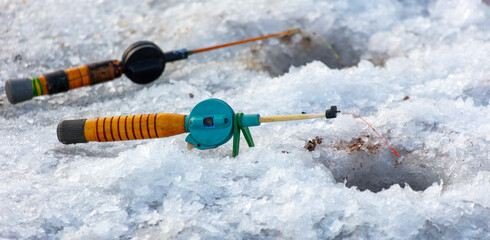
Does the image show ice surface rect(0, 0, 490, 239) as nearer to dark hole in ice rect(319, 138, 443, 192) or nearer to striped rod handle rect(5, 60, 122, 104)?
dark hole in ice rect(319, 138, 443, 192)

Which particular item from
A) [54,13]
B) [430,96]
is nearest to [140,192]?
[430,96]

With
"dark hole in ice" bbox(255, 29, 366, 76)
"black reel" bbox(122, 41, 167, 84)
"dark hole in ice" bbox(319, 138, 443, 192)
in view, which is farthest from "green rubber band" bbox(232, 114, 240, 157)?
"dark hole in ice" bbox(255, 29, 366, 76)

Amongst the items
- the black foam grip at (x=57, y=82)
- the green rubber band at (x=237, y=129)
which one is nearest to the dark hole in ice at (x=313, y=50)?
the green rubber band at (x=237, y=129)

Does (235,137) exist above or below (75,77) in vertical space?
below

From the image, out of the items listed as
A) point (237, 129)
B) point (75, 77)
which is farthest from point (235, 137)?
point (75, 77)

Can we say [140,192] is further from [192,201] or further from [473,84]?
[473,84]

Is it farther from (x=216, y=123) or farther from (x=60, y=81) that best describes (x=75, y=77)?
(x=216, y=123)

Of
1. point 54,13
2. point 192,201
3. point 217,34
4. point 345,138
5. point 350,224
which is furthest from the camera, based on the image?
point 54,13
